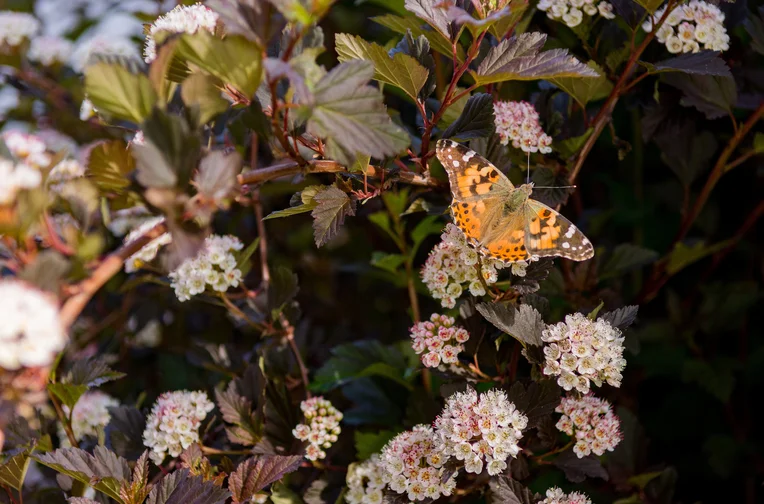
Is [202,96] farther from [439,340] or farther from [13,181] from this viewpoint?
[439,340]

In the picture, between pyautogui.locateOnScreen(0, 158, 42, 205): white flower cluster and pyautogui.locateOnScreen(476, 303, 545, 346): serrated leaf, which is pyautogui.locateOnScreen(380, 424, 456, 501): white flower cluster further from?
pyautogui.locateOnScreen(0, 158, 42, 205): white flower cluster

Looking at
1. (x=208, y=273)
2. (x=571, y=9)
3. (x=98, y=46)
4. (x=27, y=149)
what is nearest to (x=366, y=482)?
(x=208, y=273)

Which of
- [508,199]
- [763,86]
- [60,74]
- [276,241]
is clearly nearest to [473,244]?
[508,199]

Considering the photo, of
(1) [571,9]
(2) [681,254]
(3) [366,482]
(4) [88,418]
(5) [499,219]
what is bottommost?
(4) [88,418]

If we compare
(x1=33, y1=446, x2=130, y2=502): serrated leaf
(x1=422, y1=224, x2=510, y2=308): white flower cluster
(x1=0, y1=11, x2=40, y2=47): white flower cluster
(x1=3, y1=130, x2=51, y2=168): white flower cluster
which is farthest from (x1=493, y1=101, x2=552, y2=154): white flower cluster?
(x1=0, y1=11, x2=40, y2=47): white flower cluster

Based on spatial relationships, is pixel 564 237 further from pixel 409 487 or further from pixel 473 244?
pixel 409 487

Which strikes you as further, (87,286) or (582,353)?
(582,353)
